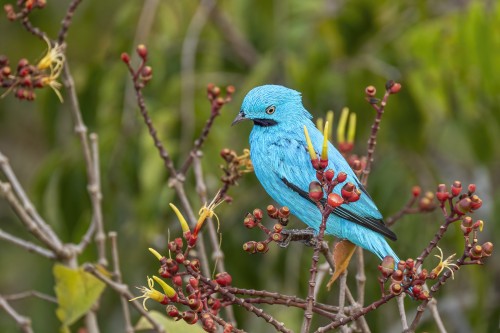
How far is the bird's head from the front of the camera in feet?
10.9

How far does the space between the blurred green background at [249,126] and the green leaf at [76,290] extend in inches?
47.7

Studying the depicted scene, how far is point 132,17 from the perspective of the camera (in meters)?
5.34

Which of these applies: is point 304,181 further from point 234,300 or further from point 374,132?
point 234,300

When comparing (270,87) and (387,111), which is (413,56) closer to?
(387,111)

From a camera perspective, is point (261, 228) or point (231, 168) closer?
point (261, 228)

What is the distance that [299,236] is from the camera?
319cm

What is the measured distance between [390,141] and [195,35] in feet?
3.90

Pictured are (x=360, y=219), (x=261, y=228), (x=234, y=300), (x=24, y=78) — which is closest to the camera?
(x=234, y=300)

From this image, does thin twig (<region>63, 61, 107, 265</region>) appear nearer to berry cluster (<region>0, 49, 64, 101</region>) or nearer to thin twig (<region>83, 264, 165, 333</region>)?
berry cluster (<region>0, 49, 64, 101</region>)

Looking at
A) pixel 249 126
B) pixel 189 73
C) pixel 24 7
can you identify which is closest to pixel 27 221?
pixel 24 7

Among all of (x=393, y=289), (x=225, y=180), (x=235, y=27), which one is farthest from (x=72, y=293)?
(x=235, y=27)

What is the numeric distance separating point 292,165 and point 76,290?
849 mm

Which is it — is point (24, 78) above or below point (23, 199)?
above

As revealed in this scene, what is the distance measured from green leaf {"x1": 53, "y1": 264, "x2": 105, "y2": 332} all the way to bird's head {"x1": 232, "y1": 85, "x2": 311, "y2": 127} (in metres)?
0.73
